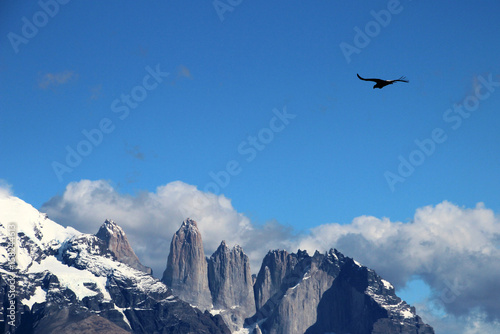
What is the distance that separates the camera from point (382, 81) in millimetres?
113812
